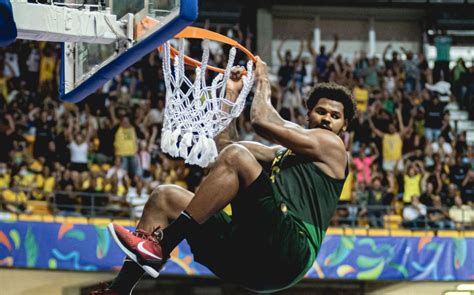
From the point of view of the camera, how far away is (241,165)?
17.9ft

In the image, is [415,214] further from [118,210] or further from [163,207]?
[163,207]

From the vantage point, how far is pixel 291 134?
18.4 ft

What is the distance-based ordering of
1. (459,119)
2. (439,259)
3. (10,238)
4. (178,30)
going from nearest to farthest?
(178,30) < (10,238) < (439,259) < (459,119)

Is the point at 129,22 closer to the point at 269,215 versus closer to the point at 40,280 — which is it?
the point at 269,215

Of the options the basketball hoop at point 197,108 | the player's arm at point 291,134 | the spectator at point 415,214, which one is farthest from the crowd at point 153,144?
the player's arm at point 291,134

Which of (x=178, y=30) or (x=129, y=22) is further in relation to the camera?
(x=129, y=22)

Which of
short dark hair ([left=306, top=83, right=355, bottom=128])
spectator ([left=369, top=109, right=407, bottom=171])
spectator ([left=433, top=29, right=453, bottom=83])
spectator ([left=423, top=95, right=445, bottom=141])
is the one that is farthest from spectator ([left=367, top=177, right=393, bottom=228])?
short dark hair ([left=306, top=83, right=355, bottom=128])

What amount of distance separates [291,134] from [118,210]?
7.93 m

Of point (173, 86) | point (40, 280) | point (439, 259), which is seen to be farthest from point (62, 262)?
point (173, 86)

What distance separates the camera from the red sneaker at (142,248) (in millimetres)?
5469

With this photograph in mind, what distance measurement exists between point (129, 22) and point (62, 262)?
7.22 metres

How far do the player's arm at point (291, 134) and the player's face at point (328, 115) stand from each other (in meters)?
0.10

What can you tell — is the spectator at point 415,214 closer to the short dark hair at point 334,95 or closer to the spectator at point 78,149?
the spectator at point 78,149

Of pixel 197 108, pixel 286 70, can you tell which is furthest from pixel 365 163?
pixel 197 108
